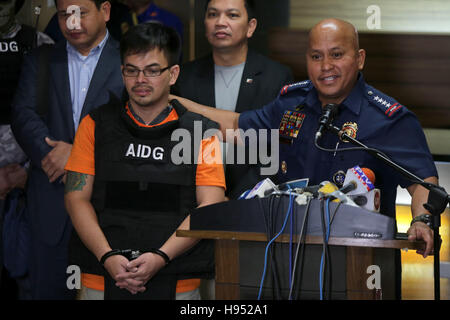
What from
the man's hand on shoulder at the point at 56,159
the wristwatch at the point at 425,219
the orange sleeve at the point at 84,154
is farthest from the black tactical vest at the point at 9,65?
the wristwatch at the point at 425,219

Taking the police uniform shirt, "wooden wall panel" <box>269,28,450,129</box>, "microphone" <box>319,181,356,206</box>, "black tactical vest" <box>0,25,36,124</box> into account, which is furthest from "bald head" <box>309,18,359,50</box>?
"black tactical vest" <box>0,25,36,124</box>

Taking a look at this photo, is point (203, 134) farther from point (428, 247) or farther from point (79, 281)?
point (428, 247)

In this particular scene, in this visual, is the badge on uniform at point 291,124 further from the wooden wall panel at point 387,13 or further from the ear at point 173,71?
the wooden wall panel at point 387,13

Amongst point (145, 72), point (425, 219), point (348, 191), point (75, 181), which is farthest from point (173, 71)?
point (425, 219)

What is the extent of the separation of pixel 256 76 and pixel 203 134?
56 cm

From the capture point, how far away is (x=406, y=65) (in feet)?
12.5

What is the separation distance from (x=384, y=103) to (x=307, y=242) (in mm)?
847

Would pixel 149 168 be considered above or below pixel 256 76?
below

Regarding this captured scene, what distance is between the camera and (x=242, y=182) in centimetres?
303

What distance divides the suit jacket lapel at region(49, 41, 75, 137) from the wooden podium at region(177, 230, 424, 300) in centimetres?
121

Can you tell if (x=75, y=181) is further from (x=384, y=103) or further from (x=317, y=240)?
(x=384, y=103)

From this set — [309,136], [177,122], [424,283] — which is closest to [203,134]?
[177,122]

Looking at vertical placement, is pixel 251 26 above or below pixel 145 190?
above

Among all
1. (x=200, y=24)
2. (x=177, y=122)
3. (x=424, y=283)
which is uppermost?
(x=200, y=24)
